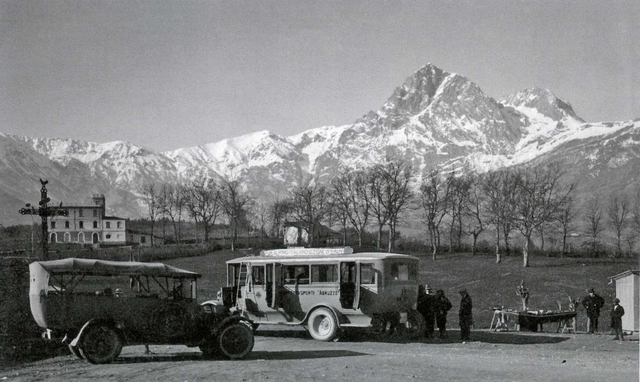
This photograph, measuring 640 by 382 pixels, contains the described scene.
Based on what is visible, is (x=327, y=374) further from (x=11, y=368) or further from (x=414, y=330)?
(x=414, y=330)

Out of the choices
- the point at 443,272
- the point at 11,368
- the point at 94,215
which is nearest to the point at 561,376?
the point at 11,368

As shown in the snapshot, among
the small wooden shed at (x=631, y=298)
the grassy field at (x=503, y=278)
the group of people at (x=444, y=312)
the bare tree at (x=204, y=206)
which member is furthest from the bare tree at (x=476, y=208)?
the group of people at (x=444, y=312)

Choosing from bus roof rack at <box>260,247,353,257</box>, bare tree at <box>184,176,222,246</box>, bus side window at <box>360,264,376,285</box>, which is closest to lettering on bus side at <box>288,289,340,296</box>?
bus side window at <box>360,264,376,285</box>

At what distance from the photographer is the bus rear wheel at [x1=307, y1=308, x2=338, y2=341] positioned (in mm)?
22625

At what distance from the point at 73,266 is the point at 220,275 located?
45570 millimetres

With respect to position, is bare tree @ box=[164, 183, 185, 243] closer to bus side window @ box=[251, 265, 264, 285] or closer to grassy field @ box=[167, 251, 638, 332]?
grassy field @ box=[167, 251, 638, 332]

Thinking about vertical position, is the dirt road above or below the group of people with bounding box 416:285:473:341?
below

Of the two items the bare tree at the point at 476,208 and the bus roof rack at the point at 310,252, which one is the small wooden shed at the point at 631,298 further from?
the bare tree at the point at 476,208

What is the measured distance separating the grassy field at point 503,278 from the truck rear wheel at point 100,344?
19.3 meters

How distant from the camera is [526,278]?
58344 mm

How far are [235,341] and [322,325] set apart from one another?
18.8 ft

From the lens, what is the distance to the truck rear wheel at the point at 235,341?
17594 mm

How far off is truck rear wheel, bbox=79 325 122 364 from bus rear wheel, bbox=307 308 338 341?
764 centimetres

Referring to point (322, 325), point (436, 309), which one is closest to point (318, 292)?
point (322, 325)
